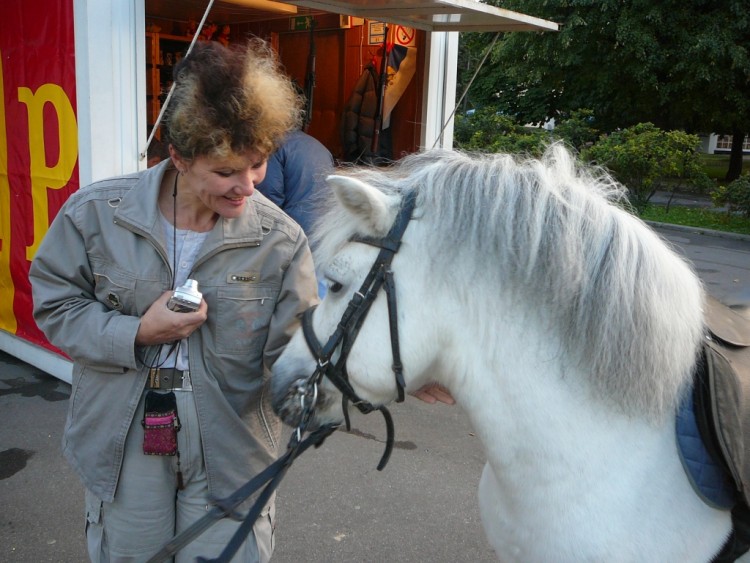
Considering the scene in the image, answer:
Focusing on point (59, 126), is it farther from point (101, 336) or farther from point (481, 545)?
point (481, 545)

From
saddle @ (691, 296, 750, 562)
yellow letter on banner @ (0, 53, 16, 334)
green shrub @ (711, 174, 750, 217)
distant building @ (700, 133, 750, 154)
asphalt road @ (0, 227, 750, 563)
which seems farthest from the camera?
distant building @ (700, 133, 750, 154)

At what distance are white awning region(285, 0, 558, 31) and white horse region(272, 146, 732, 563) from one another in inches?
130

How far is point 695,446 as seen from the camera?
1.35 meters

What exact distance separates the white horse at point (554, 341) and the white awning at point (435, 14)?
330 centimetres

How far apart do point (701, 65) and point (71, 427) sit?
15.2 metres

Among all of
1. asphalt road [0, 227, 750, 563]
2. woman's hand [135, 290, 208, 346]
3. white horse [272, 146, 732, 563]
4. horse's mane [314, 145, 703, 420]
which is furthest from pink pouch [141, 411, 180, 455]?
asphalt road [0, 227, 750, 563]

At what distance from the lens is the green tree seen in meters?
13.8

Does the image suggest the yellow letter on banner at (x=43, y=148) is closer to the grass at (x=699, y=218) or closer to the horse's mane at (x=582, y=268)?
the horse's mane at (x=582, y=268)

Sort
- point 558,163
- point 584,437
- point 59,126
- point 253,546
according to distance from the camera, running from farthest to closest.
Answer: point 59,126
point 253,546
point 558,163
point 584,437

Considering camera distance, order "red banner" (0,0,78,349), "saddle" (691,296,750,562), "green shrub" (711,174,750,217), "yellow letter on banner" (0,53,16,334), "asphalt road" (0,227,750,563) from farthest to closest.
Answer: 1. "green shrub" (711,174,750,217)
2. "yellow letter on banner" (0,53,16,334)
3. "red banner" (0,0,78,349)
4. "asphalt road" (0,227,750,563)
5. "saddle" (691,296,750,562)

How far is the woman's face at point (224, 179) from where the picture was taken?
5.00 feet

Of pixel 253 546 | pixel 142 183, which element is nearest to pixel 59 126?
pixel 142 183

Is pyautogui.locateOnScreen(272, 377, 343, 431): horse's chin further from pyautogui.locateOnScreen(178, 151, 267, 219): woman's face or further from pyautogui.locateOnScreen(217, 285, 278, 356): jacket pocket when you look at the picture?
pyautogui.locateOnScreen(178, 151, 267, 219): woman's face

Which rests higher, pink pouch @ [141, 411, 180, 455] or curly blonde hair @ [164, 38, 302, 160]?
curly blonde hair @ [164, 38, 302, 160]
